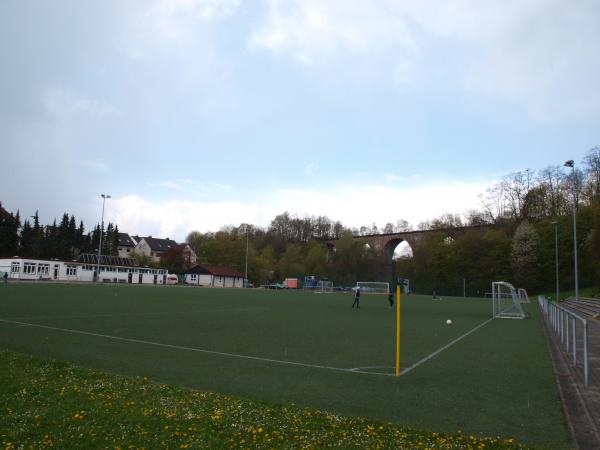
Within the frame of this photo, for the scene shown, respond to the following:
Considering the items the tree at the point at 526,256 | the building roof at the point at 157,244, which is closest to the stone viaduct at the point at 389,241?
the tree at the point at 526,256

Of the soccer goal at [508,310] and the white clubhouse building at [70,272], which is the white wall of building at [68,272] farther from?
the soccer goal at [508,310]

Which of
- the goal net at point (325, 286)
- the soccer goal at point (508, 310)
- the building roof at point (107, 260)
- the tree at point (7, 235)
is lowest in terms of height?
the goal net at point (325, 286)

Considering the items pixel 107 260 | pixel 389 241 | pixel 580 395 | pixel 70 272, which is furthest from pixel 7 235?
pixel 580 395

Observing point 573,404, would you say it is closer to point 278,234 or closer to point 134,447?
point 134,447

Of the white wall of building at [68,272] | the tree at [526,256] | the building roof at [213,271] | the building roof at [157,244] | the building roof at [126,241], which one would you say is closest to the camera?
the white wall of building at [68,272]

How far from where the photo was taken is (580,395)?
800 cm

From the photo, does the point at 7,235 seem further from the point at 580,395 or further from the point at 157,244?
the point at 580,395

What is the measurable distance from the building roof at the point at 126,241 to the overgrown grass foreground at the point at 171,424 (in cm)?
14799

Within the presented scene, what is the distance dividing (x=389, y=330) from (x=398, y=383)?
10.6 meters

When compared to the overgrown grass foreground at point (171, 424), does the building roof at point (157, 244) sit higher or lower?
higher

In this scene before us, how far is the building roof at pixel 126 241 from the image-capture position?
14600cm

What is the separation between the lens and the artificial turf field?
6625 millimetres

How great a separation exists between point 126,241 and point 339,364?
148266 millimetres

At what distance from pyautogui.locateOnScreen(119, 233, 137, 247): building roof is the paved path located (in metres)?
146
